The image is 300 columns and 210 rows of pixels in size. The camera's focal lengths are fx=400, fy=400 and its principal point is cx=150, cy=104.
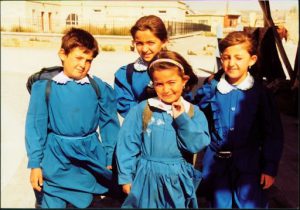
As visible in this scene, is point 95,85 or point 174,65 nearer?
point 174,65

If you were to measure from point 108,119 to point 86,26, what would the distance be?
18.9 m

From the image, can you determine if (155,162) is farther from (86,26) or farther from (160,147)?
(86,26)

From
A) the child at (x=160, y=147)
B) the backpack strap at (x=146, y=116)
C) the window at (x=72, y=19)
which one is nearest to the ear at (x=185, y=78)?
the child at (x=160, y=147)

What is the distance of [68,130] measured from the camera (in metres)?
2.37

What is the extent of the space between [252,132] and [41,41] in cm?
1795

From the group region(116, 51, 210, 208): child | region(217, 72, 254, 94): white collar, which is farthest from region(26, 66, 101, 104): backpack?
region(217, 72, 254, 94): white collar

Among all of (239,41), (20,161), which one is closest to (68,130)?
(239,41)

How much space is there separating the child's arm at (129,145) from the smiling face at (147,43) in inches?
19.5

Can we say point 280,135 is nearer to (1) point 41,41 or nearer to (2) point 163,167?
(2) point 163,167

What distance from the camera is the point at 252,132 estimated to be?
7.71 feet

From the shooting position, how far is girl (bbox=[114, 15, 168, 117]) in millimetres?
2467

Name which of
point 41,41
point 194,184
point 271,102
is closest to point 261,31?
point 271,102

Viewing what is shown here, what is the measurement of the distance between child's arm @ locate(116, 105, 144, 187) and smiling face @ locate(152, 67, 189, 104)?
18cm

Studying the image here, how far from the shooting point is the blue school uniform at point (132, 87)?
2.64 m
